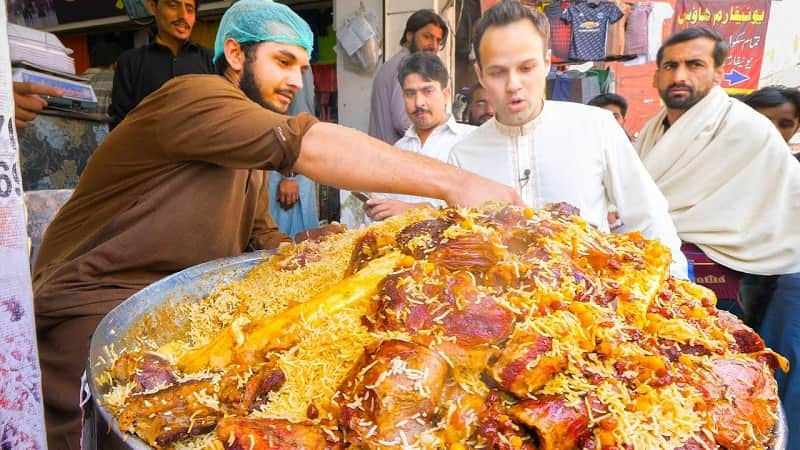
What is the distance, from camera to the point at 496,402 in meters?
1.17

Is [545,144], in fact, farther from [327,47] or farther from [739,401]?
[327,47]

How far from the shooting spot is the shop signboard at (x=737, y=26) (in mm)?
10930

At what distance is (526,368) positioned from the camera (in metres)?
1.14

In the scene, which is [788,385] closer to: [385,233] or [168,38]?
[385,233]

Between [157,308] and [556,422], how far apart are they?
5.04 ft

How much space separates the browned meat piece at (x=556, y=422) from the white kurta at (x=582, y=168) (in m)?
2.27

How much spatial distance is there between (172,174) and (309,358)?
1.45 metres

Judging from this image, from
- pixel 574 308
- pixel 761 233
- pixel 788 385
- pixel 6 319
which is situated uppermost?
pixel 574 308

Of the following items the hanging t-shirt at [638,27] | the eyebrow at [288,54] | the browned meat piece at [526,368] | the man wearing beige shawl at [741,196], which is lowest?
the man wearing beige shawl at [741,196]

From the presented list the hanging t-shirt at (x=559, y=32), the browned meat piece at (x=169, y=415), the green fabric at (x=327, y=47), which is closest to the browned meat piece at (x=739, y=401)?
the browned meat piece at (x=169, y=415)

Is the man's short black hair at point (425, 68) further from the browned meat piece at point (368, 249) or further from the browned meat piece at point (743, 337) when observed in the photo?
the browned meat piece at point (743, 337)

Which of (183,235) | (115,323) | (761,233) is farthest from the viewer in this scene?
(761,233)

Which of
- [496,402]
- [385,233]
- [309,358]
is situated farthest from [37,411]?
[496,402]

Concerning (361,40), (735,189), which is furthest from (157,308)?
(361,40)
